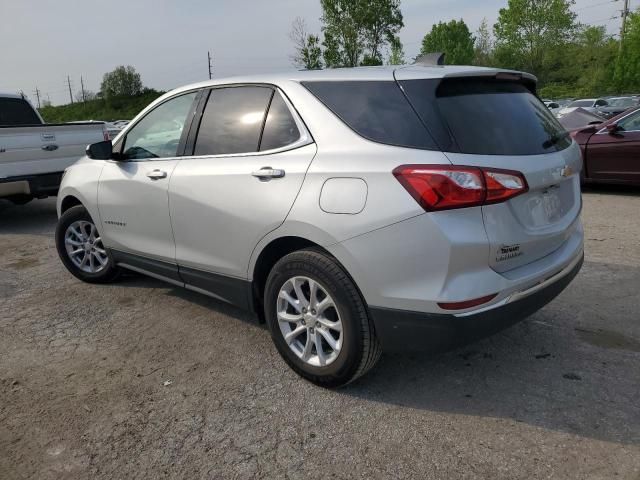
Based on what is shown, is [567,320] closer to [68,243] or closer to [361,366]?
[361,366]

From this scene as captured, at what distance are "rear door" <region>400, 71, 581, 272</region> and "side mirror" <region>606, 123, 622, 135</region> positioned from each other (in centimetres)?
623

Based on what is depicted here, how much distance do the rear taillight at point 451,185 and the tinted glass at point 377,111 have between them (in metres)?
0.16

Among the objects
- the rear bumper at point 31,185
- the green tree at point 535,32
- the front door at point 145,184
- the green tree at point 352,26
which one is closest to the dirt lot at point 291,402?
the front door at point 145,184

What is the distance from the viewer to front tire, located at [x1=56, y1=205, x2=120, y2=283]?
4.95 meters

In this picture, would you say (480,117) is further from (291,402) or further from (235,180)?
(291,402)

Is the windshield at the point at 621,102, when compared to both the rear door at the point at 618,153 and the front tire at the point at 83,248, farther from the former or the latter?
the front tire at the point at 83,248

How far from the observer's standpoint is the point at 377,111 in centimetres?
283

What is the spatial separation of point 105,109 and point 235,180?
7302 cm

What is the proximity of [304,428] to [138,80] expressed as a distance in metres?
77.5

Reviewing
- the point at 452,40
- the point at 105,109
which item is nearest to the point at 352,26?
the point at 452,40

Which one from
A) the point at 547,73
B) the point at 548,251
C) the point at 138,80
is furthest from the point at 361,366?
the point at 138,80

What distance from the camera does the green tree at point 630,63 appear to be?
4503 cm

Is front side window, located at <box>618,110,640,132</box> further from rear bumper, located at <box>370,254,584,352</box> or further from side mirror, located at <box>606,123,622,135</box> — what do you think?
rear bumper, located at <box>370,254,584,352</box>

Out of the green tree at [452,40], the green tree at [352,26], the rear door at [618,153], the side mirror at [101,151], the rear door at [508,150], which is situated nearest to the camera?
the rear door at [508,150]
